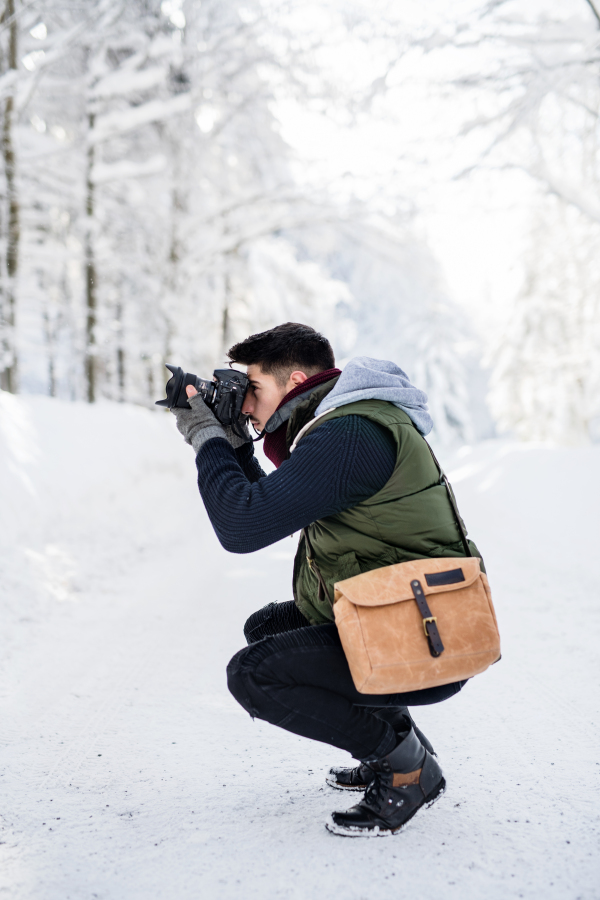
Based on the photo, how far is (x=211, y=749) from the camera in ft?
7.82

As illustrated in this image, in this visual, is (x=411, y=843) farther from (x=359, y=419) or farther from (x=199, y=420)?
(x=199, y=420)

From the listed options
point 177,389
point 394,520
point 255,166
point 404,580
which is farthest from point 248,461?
point 255,166

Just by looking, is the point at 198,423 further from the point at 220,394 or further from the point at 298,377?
the point at 298,377

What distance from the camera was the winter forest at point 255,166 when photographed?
7.04m

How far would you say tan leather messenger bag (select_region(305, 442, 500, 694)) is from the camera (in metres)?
1.68

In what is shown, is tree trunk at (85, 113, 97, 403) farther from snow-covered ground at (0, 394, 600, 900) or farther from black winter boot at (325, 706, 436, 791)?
black winter boot at (325, 706, 436, 791)

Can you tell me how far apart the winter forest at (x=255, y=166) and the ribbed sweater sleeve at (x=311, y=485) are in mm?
5892

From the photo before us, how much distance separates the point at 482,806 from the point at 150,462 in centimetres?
702

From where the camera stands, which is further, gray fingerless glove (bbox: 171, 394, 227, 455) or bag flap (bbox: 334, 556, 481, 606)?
gray fingerless glove (bbox: 171, 394, 227, 455)

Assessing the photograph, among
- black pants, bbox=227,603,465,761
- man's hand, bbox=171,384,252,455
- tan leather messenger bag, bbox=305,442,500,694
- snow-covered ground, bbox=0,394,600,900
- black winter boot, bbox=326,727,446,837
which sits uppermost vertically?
man's hand, bbox=171,384,252,455

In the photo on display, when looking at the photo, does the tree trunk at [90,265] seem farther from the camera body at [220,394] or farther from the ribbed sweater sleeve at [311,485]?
the ribbed sweater sleeve at [311,485]

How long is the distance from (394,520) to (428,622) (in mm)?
277

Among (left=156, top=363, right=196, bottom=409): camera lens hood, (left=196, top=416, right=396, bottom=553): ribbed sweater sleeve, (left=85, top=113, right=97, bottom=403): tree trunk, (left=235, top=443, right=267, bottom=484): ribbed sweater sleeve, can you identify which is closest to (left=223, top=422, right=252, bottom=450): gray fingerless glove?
(left=235, top=443, right=267, bottom=484): ribbed sweater sleeve

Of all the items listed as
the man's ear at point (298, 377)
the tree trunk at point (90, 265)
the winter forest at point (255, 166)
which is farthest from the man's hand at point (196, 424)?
the tree trunk at point (90, 265)
